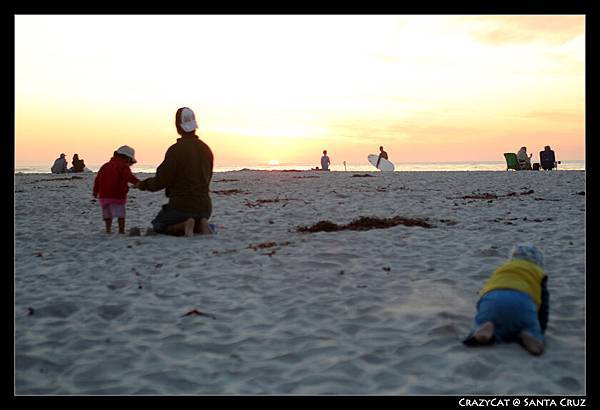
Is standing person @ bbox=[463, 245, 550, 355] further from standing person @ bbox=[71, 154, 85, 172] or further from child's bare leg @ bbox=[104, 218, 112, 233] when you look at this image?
standing person @ bbox=[71, 154, 85, 172]

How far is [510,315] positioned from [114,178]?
28.5 ft

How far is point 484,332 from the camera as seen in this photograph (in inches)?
194

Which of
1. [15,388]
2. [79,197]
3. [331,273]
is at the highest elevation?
[79,197]

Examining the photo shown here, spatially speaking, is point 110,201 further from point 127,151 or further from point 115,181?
point 127,151

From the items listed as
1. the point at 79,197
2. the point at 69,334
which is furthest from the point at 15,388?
the point at 79,197

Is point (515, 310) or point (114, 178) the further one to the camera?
point (114, 178)

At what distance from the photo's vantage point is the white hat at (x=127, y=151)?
1114cm

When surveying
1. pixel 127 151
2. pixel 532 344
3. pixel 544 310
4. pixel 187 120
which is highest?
pixel 187 120

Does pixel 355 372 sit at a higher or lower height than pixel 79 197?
lower

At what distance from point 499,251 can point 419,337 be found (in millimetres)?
4175

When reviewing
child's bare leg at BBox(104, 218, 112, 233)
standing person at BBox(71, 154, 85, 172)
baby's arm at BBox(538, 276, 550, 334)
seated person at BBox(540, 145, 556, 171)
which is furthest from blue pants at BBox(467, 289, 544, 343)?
standing person at BBox(71, 154, 85, 172)

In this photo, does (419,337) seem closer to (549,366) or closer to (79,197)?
(549,366)

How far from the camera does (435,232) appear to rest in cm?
1088

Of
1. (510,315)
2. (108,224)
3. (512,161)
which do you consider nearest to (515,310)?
(510,315)
